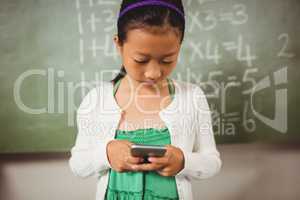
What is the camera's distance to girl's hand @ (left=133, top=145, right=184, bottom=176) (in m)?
1.09

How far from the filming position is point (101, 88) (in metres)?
1.18

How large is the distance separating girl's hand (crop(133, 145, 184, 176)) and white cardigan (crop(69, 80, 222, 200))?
0.06ft

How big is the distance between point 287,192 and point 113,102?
0.62 m

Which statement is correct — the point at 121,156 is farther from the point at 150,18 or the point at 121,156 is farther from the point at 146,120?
the point at 150,18

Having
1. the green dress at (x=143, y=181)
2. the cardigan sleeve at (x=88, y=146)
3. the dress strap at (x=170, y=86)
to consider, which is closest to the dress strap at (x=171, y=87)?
the dress strap at (x=170, y=86)

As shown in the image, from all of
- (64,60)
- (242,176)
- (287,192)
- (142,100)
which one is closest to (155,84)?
(142,100)

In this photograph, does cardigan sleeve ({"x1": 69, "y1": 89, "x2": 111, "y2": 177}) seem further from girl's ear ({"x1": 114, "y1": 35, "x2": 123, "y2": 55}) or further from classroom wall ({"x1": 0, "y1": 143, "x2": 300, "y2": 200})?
girl's ear ({"x1": 114, "y1": 35, "x2": 123, "y2": 55})

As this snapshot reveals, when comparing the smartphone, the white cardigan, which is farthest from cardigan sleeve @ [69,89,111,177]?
the smartphone

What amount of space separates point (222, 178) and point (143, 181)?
0.26m

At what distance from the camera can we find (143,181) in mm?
1108

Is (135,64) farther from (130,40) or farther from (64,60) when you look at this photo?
(64,60)

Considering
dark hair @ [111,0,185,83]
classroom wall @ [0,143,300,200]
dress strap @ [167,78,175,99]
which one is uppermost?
dark hair @ [111,0,185,83]

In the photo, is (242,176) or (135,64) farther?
(242,176)

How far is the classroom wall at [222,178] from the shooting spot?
1.19m
